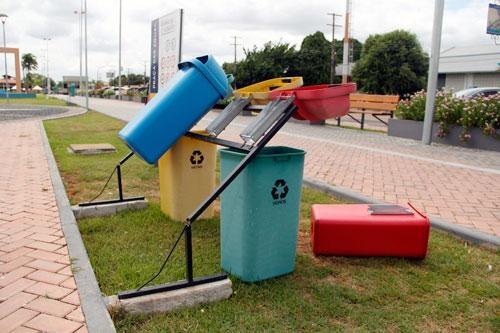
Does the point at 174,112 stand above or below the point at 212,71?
below

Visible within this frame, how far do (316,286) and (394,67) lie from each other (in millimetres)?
36999

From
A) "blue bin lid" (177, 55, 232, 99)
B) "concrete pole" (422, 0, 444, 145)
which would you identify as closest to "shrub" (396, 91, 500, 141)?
"concrete pole" (422, 0, 444, 145)

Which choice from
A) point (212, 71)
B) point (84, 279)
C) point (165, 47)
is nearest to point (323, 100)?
point (212, 71)

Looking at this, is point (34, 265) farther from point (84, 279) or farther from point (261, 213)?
point (261, 213)

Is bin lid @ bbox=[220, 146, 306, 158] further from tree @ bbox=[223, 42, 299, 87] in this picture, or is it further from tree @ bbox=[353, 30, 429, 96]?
tree @ bbox=[353, 30, 429, 96]

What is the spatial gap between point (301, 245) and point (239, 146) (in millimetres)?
1369

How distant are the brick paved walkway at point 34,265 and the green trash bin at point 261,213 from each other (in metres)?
1.07

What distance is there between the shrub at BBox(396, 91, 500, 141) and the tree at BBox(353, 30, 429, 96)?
26.9 meters

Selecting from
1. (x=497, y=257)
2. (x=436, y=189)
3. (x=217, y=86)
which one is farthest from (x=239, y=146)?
(x=436, y=189)

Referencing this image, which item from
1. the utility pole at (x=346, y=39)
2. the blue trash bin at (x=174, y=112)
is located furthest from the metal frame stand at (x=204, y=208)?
the utility pole at (x=346, y=39)

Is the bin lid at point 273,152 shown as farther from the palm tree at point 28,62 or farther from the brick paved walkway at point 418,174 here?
the palm tree at point 28,62

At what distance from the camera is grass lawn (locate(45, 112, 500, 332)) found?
8.62ft

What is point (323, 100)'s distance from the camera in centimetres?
273

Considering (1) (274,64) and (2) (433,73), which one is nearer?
(2) (433,73)
